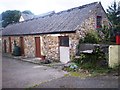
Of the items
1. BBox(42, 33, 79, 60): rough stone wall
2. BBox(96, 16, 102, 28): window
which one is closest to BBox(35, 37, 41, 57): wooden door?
BBox(42, 33, 79, 60): rough stone wall

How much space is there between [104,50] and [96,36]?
3.17 m

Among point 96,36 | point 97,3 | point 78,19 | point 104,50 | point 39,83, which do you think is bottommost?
point 39,83

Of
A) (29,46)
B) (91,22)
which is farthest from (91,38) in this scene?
(29,46)

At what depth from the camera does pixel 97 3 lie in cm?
1658

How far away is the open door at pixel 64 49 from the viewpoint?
15183 mm

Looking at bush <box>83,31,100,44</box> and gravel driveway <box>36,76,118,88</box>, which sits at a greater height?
bush <box>83,31,100,44</box>

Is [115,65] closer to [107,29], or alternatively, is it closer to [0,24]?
[107,29]

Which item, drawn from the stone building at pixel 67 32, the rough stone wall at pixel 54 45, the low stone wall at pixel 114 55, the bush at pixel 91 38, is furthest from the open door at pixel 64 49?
the low stone wall at pixel 114 55

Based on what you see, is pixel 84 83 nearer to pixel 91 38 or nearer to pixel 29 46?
pixel 91 38

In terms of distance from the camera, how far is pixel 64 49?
51.0ft

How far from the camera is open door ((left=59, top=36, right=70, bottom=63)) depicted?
15.2m

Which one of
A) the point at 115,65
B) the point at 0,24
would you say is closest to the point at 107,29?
the point at 115,65

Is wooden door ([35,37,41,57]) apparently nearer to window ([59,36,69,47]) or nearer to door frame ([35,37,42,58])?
door frame ([35,37,42,58])


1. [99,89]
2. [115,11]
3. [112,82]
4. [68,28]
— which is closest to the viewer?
[99,89]
